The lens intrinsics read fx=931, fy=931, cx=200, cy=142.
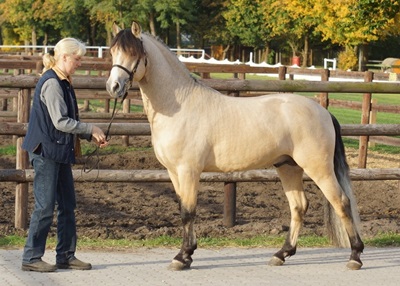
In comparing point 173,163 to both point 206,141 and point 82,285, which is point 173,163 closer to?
point 206,141

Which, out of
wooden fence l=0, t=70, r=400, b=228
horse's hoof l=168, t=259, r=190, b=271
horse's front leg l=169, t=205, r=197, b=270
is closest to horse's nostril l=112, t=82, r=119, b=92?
horse's front leg l=169, t=205, r=197, b=270

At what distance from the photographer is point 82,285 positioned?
22.0 ft

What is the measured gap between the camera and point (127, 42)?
7.11m

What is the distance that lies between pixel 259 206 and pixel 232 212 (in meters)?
1.56

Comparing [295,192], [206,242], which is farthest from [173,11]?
[295,192]

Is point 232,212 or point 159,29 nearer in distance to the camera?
point 232,212

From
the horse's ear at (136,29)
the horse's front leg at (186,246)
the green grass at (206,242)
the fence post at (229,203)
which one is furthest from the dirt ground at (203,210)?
the horse's ear at (136,29)

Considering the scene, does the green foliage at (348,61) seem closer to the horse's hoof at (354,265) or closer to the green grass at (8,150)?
the green grass at (8,150)

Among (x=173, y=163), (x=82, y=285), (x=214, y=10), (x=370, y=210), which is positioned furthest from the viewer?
(x=214, y=10)

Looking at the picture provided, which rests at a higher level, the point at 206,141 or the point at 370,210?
the point at 206,141

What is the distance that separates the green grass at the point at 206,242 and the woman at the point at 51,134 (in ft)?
3.83

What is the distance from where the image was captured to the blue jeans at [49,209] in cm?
706

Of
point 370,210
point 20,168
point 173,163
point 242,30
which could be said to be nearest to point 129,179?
point 20,168

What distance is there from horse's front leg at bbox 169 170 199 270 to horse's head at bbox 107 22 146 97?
90cm
